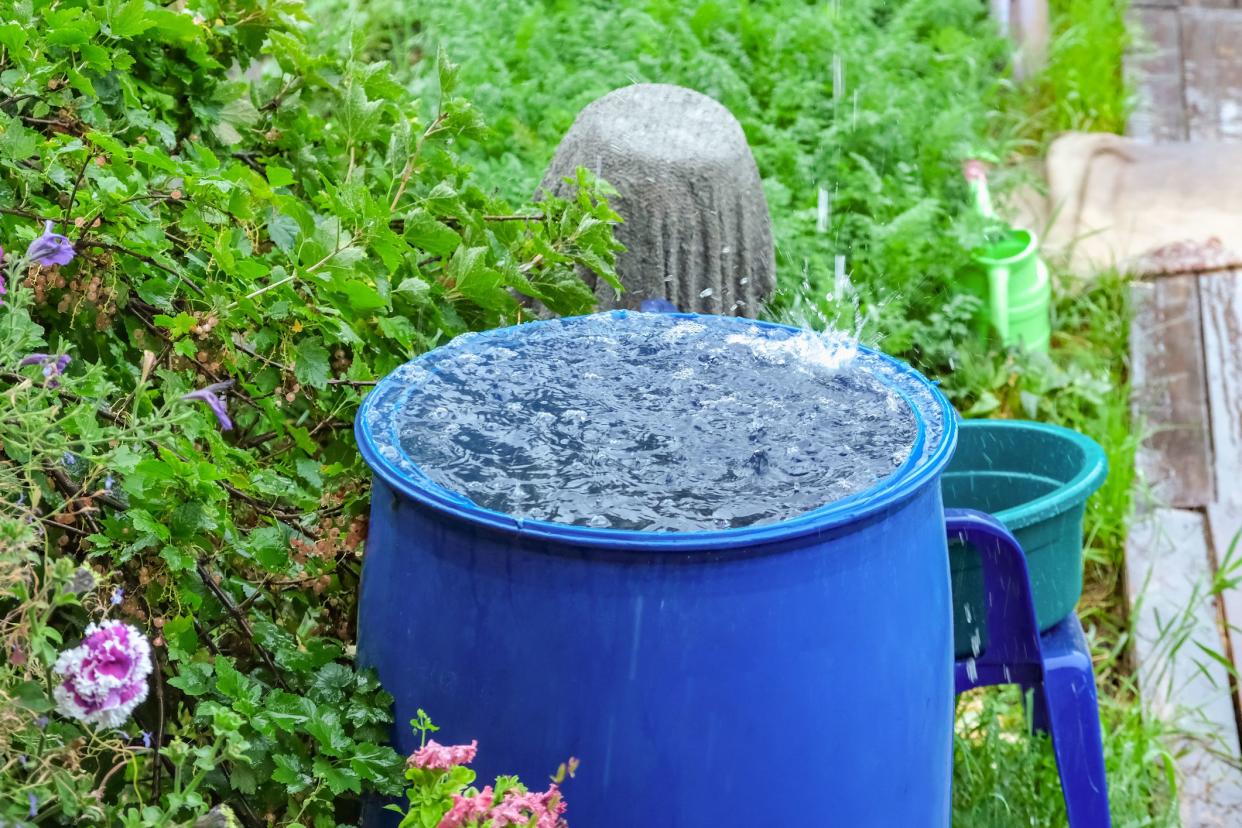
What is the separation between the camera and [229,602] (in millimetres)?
1732

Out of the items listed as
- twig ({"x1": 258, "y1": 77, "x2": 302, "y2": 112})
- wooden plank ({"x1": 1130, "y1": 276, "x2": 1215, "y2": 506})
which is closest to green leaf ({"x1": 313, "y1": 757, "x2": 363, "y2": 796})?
twig ({"x1": 258, "y1": 77, "x2": 302, "y2": 112})

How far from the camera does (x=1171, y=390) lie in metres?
3.90

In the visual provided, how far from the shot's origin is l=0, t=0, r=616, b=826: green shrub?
1.48m

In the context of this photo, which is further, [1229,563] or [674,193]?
[1229,563]

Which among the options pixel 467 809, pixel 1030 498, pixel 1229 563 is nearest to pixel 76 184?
pixel 467 809

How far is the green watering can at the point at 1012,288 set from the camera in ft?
12.7

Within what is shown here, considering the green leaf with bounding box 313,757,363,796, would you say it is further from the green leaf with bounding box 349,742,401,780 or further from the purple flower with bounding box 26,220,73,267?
the purple flower with bounding box 26,220,73,267

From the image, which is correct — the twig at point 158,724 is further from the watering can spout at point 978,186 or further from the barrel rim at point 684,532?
the watering can spout at point 978,186

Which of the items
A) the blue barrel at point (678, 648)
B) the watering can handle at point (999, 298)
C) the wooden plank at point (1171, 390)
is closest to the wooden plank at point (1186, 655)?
the wooden plank at point (1171, 390)

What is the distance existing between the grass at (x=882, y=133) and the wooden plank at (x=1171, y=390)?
0.07 meters

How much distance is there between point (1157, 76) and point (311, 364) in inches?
192

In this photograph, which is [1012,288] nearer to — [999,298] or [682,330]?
[999,298]

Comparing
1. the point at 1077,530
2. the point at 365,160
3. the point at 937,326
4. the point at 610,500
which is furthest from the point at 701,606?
the point at 937,326

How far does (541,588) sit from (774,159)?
2.89 metres
